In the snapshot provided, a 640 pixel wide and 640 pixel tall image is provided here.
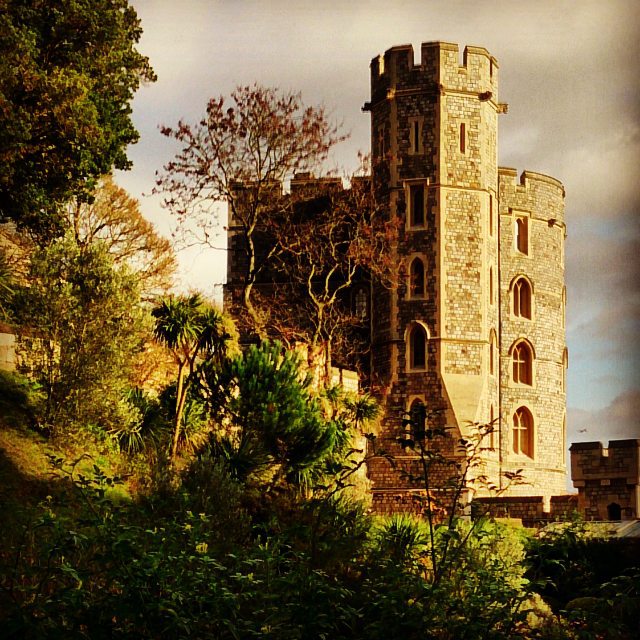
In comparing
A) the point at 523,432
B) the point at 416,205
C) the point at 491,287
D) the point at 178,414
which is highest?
the point at 416,205

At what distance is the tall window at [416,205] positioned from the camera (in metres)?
25.5

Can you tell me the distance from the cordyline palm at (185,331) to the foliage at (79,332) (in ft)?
1.25

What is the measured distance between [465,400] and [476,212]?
177 inches

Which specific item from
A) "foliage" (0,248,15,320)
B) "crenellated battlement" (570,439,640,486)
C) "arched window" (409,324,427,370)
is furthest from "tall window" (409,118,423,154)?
"foliage" (0,248,15,320)

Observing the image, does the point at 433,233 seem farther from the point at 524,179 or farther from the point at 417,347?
the point at 524,179

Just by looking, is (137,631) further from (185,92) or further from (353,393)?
(353,393)

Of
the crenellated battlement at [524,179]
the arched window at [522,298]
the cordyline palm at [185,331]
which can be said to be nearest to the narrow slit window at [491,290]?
the arched window at [522,298]

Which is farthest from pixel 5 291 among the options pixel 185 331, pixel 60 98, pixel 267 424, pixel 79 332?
pixel 267 424

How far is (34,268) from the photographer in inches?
600

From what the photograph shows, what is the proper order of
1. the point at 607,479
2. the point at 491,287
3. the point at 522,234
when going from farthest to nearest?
the point at 522,234, the point at 491,287, the point at 607,479

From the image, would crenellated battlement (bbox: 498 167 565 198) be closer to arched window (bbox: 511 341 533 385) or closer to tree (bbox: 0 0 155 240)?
arched window (bbox: 511 341 533 385)

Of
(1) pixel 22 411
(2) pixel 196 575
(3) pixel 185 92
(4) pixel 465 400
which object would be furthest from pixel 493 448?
(2) pixel 196 575

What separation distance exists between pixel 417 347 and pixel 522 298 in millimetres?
4743

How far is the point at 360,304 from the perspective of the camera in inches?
1043
